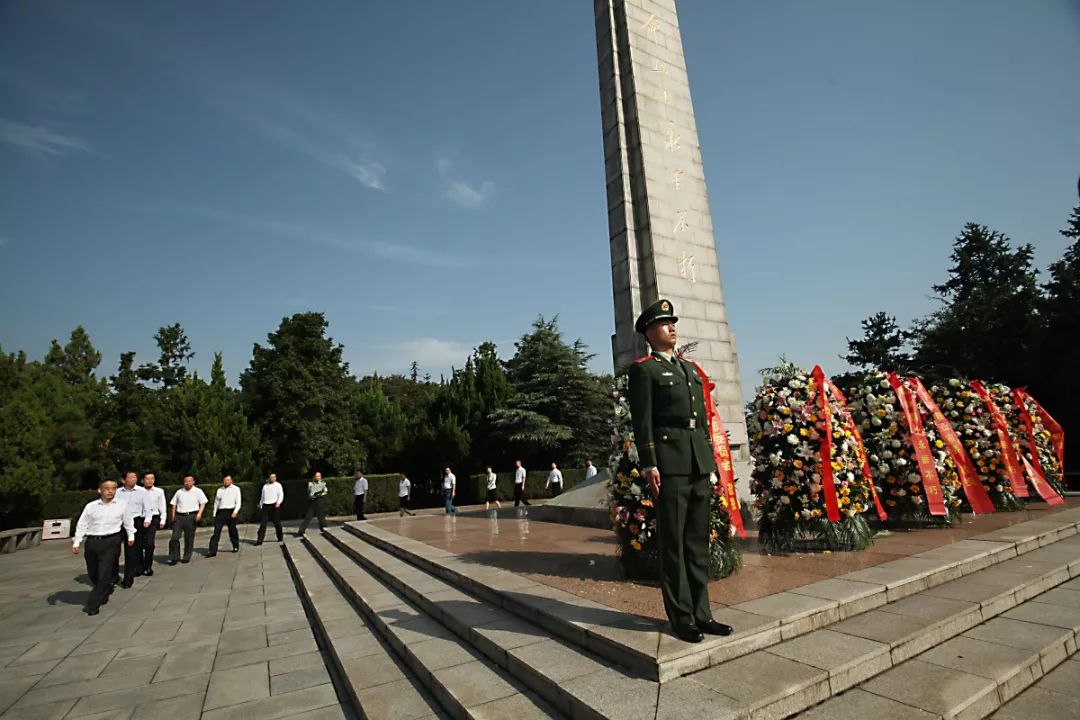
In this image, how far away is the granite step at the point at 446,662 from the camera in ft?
10.5

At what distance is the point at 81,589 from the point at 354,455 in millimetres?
21287

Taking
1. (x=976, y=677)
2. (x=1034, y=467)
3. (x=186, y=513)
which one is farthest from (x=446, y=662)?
(x=1034, y=467)

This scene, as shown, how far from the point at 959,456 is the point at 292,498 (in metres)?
26.3

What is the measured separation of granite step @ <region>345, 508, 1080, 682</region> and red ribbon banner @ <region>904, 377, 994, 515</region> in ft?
5.72

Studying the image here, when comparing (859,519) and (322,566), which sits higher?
(859,519)

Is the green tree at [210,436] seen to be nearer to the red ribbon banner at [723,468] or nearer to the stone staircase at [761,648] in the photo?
the stone staircase at [761,648]

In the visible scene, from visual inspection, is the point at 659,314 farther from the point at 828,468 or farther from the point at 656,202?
the point at 656,202

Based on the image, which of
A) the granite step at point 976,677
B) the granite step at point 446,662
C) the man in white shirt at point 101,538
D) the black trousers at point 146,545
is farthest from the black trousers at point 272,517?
the granite step at point 976,677

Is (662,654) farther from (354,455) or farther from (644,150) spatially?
(354,455)

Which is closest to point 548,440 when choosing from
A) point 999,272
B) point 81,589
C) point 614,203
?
point 614,203

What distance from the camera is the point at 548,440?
27.8 m

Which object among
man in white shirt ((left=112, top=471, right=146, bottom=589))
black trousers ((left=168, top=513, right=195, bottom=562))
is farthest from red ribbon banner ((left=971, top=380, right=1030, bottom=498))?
black trousers ((left=168, top=513, right=195, bottom=562))

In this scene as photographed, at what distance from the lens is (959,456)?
323 inches

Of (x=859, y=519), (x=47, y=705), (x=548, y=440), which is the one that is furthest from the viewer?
(x=548, y=440)
